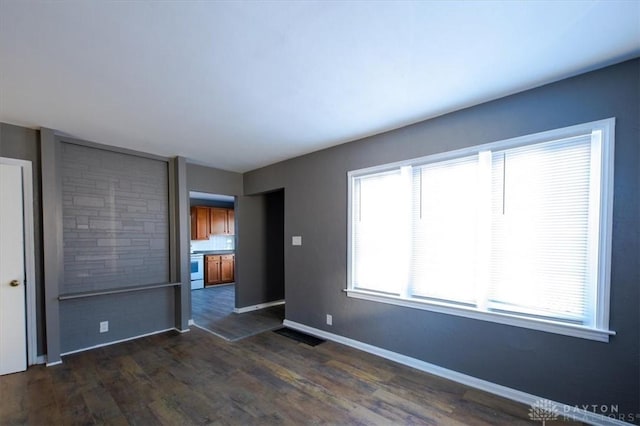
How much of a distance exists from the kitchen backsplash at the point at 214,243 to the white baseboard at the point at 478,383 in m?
5.51

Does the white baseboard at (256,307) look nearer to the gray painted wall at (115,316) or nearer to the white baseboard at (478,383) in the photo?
the gray painted wall at (115,316)

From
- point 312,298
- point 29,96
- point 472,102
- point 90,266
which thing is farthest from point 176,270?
point 472,102

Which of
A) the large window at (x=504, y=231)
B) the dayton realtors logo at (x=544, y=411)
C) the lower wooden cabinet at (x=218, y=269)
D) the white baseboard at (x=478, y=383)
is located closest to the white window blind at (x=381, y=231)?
the large window at (x=504, y=231)

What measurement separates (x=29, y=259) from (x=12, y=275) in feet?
0.63

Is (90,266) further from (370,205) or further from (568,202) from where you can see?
(568,202)

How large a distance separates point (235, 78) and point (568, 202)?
274 centimetres

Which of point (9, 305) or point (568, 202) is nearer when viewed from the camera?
point (568, 202)

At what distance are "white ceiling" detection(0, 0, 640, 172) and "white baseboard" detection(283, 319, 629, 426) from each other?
2517 mm

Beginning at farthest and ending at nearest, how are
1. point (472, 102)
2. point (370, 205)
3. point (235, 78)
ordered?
1. point (370, 205)
2. point (472, 102)
3. point (235, 78)

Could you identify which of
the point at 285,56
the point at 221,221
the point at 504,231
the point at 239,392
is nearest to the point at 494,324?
the point at 504,231

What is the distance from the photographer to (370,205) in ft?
11.1

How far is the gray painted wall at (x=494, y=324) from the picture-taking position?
73.5 inches

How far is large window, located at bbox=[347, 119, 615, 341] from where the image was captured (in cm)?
202

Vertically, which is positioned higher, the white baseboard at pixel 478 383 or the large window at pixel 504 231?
the large window at pixel 504 231
